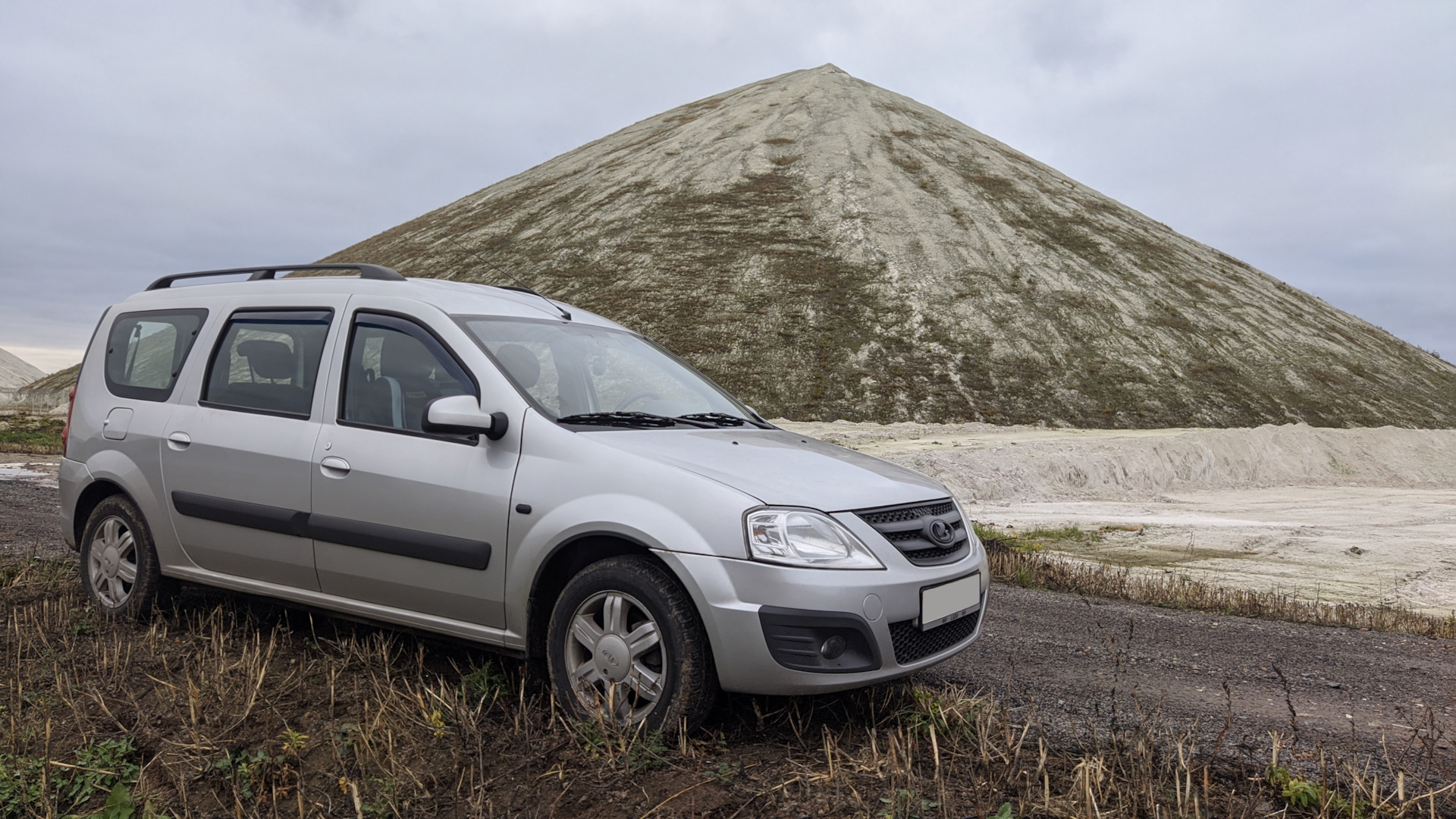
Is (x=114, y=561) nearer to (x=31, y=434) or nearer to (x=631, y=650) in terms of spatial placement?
(x=631, y=650)

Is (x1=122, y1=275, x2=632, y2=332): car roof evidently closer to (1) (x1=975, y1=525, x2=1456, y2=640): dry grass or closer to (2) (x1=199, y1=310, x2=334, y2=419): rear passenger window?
(2) (x1=199, y1=310, x2=334, y2=419): rear passenger window

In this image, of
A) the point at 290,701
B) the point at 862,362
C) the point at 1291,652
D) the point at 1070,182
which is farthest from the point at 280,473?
the point at 1070,182

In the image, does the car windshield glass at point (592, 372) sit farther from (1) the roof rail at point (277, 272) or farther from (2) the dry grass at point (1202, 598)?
(2) the dry grass at point (1202, 598)

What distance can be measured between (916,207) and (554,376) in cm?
5883

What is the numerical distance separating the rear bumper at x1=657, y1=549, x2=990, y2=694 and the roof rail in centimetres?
233

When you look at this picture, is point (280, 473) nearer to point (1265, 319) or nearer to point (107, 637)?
point (107, 637)

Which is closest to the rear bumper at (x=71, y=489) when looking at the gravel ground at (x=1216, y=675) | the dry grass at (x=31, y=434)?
the gravel ground at (x=1216, y=675)

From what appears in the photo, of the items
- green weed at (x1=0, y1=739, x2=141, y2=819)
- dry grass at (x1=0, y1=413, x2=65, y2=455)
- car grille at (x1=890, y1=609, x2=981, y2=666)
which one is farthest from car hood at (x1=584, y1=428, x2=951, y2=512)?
dry grass at (x1=0, y1=413, x2=65, y2=455)

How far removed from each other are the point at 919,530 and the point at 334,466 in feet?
9.11

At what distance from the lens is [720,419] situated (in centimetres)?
506

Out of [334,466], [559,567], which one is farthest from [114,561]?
[559,567]

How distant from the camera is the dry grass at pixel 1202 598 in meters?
7.77

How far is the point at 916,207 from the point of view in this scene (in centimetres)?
6084

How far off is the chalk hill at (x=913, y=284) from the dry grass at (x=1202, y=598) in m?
30.5
